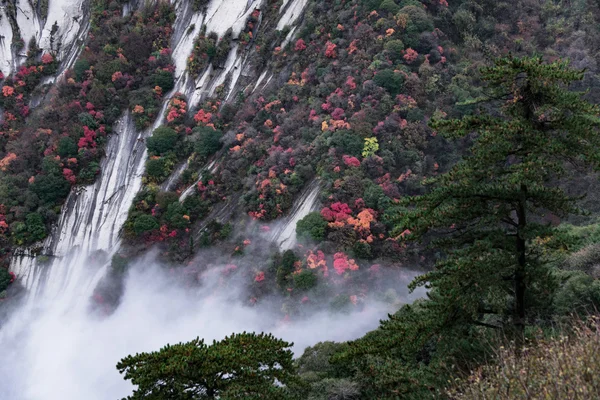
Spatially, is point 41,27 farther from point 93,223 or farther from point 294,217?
point 294,217

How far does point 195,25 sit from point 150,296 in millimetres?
26370

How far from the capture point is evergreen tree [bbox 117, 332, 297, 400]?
11758mm

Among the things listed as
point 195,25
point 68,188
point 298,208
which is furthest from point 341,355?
point 195,25

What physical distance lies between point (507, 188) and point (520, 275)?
2.00 metres

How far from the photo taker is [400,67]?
35.0 metres

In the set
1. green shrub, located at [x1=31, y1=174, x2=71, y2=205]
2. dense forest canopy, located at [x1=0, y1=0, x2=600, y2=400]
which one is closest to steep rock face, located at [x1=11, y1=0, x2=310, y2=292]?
dense forest canopy, located at [x1=0, y1=0, x2=600, y2=400]

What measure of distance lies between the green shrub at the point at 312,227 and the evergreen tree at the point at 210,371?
55.5ft

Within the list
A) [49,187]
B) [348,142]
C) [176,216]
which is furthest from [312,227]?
[49,187]

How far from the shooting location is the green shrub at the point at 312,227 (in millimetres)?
29775

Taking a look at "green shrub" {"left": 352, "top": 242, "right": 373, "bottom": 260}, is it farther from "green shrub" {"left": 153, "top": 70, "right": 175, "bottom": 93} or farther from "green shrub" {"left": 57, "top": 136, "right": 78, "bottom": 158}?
"green shrub" {"left": 57, "top": 136, "right": 78, "bottom": 158}

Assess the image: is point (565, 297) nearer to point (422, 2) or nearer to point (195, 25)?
point (422, 2)

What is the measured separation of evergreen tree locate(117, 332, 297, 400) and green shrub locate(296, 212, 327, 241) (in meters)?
16.9

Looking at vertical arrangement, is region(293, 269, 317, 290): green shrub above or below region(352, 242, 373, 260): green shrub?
below

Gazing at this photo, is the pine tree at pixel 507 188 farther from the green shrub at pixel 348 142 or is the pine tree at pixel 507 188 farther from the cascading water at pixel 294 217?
the green shrub at pixel 348 142
